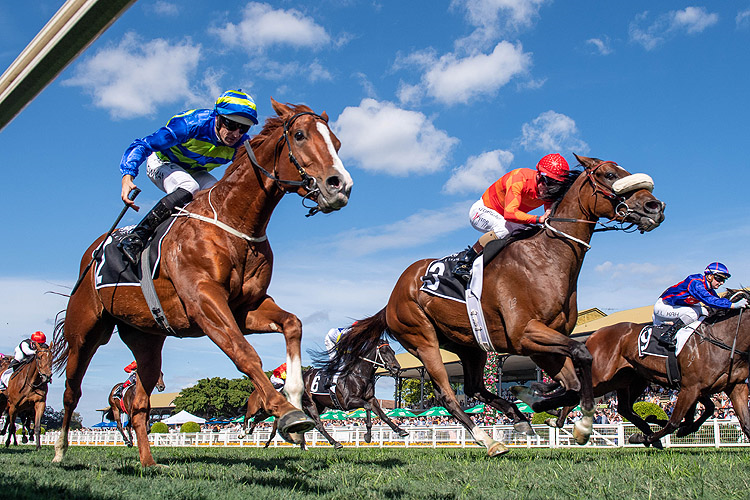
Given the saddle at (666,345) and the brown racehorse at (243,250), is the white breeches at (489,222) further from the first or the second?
the saddle at (666,345)

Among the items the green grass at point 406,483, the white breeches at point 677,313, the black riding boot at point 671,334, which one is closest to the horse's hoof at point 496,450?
the green grass at point 406,483

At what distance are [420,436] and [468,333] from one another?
1275 cm

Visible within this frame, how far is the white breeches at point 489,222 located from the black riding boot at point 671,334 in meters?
3.58

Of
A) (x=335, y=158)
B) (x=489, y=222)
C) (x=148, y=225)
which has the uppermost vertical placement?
(x=489, y=222)

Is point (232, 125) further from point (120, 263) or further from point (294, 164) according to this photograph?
point (120, 263)

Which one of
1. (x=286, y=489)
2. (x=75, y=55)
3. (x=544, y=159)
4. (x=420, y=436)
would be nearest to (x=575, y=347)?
(x=544, y=159)

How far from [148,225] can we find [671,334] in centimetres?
752

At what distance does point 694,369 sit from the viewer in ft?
28.7

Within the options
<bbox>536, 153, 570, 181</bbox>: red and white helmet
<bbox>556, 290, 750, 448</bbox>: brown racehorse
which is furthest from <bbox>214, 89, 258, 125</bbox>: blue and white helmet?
<bbox>556, 290, 750, 448</bbox>: brown racehorse

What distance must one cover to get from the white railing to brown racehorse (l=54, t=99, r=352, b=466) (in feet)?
24.1

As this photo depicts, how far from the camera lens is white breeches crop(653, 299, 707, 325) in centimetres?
1020

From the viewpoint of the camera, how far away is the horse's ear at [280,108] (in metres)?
5.01

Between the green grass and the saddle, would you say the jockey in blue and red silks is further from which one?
the green grass

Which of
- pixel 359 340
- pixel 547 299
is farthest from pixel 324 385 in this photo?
pixel 547 299
